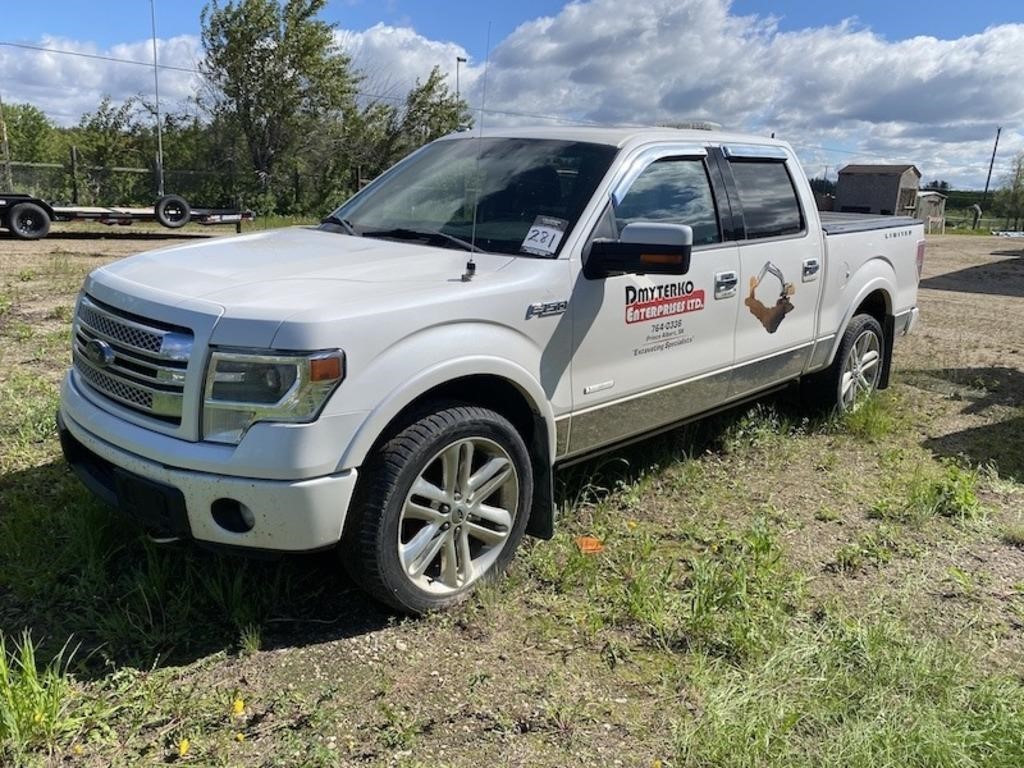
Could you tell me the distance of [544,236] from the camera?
3.58 meters

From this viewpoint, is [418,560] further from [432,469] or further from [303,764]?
[303,764]

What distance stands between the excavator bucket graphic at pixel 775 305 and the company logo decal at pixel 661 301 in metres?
0.52

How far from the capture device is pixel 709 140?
14.8 feet

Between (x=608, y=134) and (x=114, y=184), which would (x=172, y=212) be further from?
(x=608, y=134)

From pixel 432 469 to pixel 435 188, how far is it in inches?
63.3

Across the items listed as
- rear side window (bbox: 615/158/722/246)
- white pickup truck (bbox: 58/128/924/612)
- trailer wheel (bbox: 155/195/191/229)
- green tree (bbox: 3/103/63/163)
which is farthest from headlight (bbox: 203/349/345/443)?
Result: green tree (bbox: 3/103/63/163)

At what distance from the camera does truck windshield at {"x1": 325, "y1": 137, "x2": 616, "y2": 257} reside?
12.1 ft

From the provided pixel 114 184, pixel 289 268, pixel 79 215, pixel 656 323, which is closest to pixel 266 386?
pixel 289 268

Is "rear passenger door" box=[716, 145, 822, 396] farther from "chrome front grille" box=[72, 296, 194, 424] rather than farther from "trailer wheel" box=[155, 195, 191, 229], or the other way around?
"trailer wheel" box=[155, 195, 191, 229]

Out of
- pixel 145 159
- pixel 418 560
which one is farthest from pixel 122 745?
pixel 145 159

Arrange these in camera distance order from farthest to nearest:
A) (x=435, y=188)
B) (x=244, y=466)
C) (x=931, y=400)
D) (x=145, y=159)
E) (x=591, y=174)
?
(x=145, y=159) → (x=931, y=400) → (x=435, y=188) → (x=591, y=174) → (x=244, y=466)

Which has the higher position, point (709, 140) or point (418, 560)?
point (709, 140)

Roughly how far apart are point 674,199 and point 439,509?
202cm

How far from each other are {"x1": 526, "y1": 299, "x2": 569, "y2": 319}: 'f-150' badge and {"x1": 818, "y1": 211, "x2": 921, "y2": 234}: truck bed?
8.40 ft
